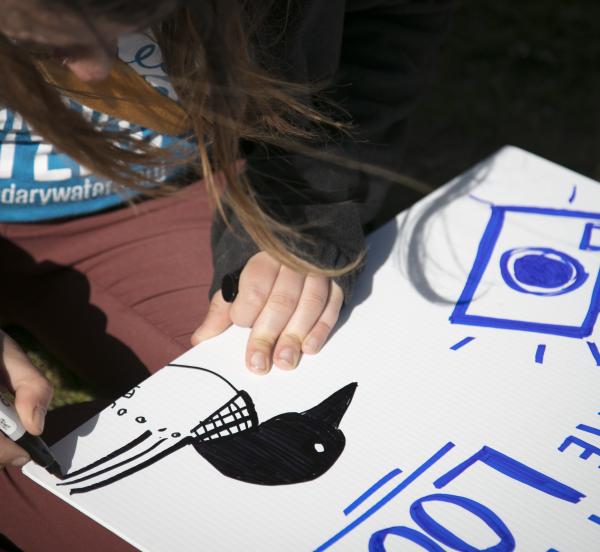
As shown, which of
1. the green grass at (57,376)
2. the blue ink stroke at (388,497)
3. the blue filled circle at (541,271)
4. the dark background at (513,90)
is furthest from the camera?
the dark background at (513,90)

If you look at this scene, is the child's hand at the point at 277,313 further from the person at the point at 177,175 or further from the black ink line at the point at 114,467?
the black ink line at the point at 114,467

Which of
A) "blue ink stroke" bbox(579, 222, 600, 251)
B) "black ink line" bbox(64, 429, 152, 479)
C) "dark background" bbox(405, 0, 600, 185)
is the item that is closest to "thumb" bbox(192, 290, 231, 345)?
"black ink line" bbox(64, 429, 152, 479)

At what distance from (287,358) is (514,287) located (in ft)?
0.80

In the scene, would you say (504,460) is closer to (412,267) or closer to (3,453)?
(412,267)

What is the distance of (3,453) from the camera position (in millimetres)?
611

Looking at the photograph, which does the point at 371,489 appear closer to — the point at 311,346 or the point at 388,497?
the point at 388,497

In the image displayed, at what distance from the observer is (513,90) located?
77.4 inches

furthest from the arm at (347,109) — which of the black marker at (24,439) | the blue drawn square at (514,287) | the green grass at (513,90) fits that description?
the green grass at (513,90)

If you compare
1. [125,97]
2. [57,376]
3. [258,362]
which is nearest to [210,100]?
[125,97]

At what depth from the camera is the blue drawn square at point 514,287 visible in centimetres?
77

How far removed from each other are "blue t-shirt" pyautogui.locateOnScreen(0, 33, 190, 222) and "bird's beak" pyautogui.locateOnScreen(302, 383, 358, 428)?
1.07 feet

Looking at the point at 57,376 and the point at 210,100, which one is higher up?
the point at 210,100

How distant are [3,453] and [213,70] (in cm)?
33

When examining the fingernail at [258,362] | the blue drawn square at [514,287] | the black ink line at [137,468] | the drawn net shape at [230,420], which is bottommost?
the black ink line at [137,468]
